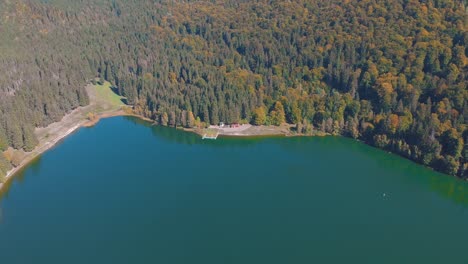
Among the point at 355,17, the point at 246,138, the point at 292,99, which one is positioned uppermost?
the point at 355,17

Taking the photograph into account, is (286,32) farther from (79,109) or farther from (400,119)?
(79,109)

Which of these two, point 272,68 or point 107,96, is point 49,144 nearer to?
point 107,96

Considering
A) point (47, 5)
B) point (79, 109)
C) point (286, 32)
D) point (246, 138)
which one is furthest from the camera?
point (47, 5)

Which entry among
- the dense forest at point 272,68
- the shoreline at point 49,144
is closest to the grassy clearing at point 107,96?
the dense forest at point 272,68

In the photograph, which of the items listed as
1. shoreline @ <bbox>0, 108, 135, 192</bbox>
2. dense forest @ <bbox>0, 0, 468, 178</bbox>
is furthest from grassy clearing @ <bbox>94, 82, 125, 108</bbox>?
shoreline @ <bbox>0, 108, 135, 192</bbox>

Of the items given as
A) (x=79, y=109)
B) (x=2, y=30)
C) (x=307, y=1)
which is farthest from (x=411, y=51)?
(x=2, y=30)

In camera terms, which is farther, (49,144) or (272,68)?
(272,68)

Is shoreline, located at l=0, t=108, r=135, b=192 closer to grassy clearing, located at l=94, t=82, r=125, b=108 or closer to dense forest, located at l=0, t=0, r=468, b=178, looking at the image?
dense forest, located at l=0, t=0, r=468, b=178

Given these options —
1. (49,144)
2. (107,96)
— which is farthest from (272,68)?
(49,144)

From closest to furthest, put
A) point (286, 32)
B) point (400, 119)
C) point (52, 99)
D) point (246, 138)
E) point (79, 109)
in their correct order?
point (400, 119)
point (246, 138)
point (52, 99)
point (79, 109)
point (286, 32)
